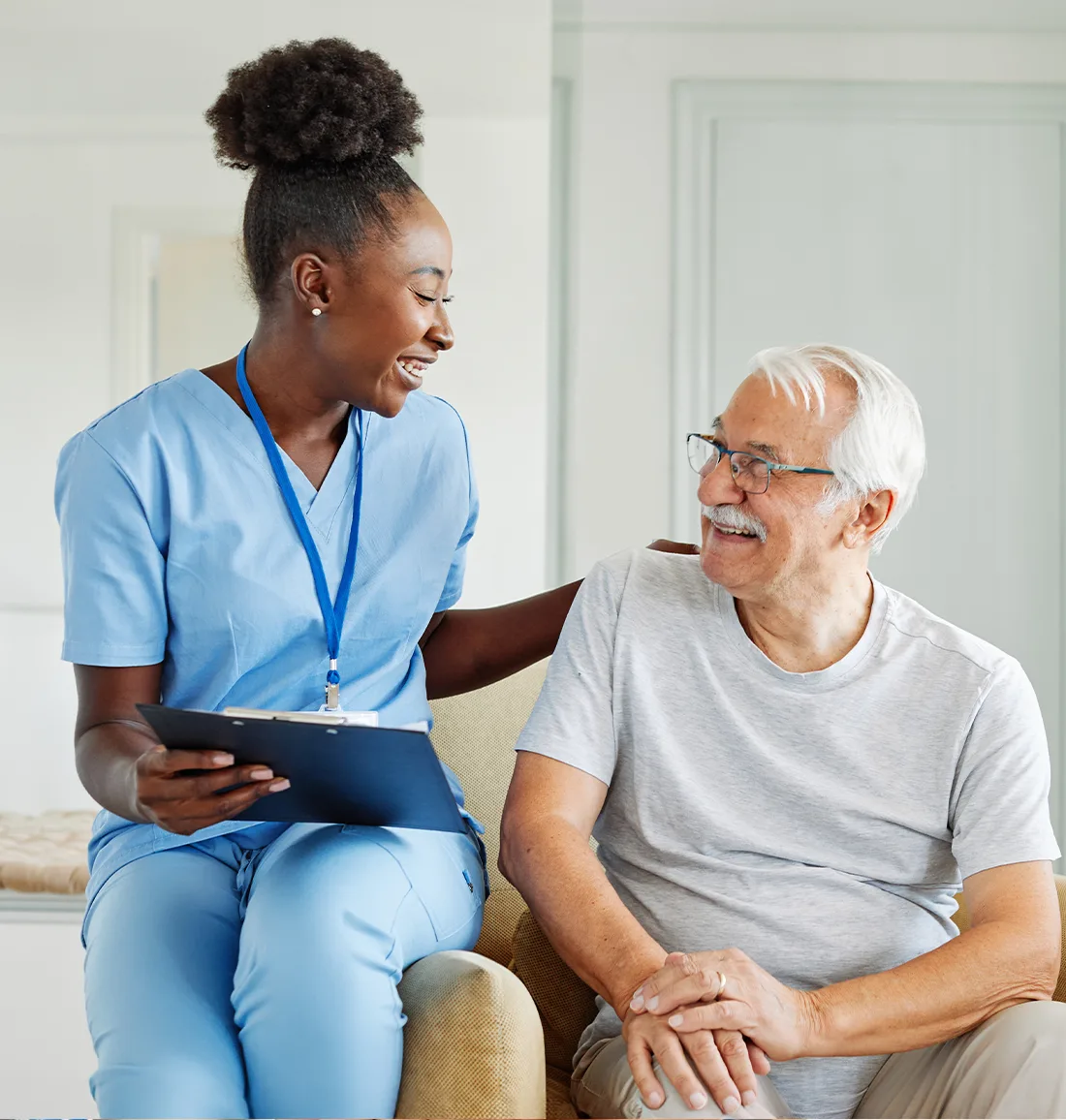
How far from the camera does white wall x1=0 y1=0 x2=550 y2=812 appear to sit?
9.59ft

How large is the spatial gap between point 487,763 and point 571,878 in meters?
0.38

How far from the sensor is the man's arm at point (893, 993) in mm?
1163

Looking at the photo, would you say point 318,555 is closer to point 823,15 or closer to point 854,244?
point 854,244

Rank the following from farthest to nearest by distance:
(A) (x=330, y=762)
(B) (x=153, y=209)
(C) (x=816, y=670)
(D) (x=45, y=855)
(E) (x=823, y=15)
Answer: (E) (x=823, y=15), (B) (x=153, y=209), (D) (x=45, y=855), (C) (x=816, y=670), (A) (x=330, y=762)

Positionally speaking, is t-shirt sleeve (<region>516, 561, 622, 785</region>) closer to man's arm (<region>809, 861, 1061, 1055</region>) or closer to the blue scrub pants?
the blue scrub pants

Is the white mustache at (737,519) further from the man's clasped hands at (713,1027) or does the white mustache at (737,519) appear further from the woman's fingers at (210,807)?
the woman's fingers at (210,807)

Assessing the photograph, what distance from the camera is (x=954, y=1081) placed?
48.1 inches

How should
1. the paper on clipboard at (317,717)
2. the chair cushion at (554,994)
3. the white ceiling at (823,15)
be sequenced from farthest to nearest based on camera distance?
the white ceiling at (823,15) < the chair cushion at (554,994) < the paper on clipboard at (317,717)

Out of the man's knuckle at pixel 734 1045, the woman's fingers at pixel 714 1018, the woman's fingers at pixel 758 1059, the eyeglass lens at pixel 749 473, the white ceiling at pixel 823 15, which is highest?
the white ceiling at pixel 823 15

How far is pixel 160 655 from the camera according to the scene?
1.36 metres

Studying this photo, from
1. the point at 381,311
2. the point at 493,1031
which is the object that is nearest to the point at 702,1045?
the point at 493,1031

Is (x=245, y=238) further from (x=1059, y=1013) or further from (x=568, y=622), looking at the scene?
(x=1059, y=1013)

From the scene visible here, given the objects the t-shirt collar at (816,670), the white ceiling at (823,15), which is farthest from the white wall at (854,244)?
the t-shirt collar at (816,670)

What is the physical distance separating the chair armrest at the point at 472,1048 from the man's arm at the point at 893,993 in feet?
0.42
